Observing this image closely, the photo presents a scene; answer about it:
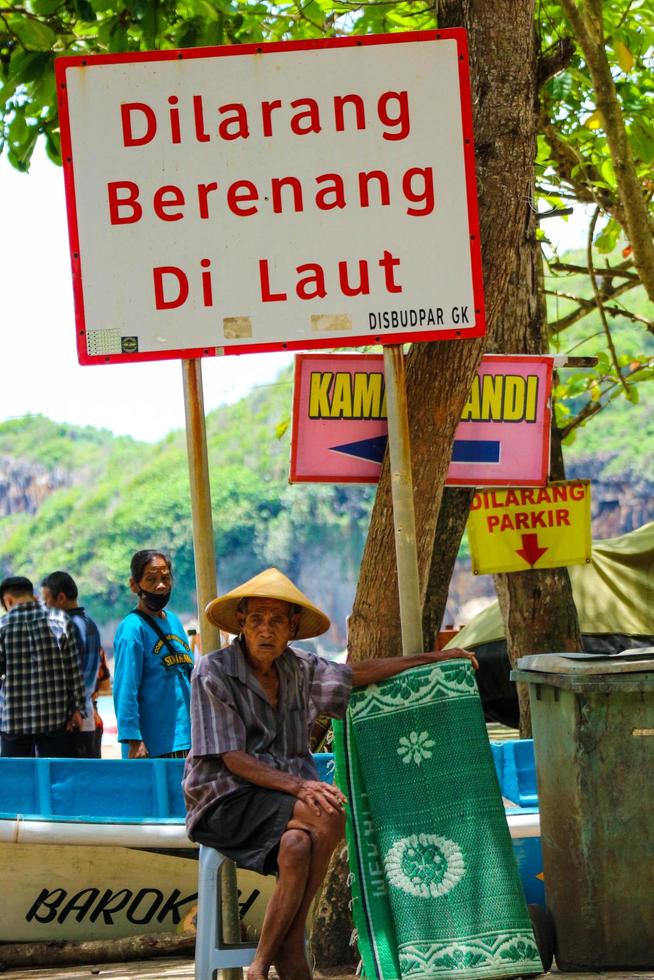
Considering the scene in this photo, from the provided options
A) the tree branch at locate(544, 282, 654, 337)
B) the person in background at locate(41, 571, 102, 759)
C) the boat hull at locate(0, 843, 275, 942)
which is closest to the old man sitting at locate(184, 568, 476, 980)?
the boat hull at locate(0, 843, 275, 942)

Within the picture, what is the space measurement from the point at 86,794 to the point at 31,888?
1.61 feet

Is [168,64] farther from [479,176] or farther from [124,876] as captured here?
[124,876]

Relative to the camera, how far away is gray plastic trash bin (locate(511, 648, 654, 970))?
15.4 ft

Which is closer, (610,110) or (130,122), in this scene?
(130,122)

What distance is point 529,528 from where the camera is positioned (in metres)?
7.68

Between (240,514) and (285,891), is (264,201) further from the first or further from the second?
(240,514)

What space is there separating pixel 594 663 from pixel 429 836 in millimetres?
849

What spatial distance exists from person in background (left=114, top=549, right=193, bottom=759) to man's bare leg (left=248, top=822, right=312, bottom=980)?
97.5 inches

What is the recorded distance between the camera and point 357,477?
5023 millimetres

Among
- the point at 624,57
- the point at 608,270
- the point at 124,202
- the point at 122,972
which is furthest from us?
the point at 608,270

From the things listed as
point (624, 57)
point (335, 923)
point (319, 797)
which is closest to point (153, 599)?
point (335, 923)

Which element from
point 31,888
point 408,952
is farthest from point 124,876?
point 408,952

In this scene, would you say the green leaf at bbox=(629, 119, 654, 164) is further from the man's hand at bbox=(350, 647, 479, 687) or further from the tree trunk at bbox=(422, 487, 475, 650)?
the man's hand at bbox=(350, 647, 479, 687)

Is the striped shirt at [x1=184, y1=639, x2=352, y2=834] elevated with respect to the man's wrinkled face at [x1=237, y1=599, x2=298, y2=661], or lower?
lower
